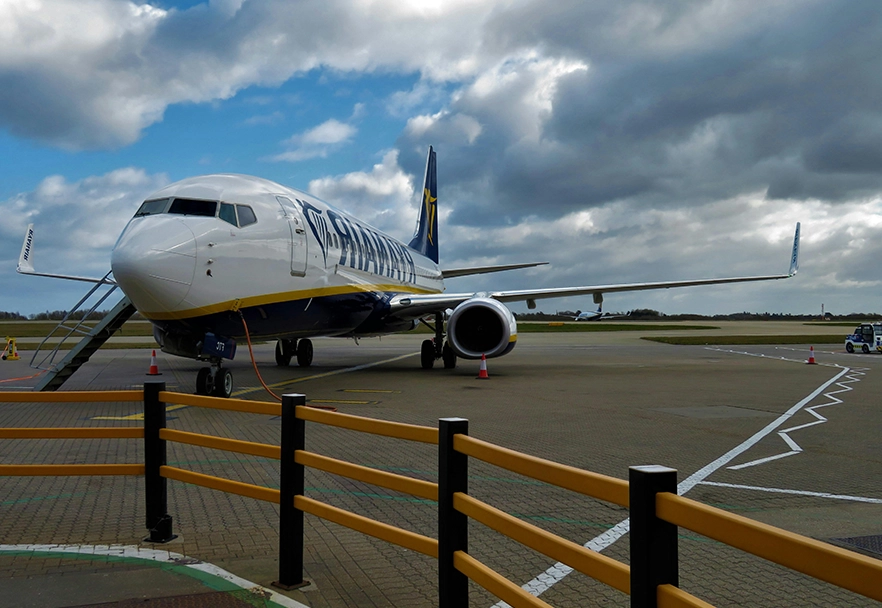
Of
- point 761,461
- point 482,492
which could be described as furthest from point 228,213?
point 761,461

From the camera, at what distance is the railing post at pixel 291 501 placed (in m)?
3.85

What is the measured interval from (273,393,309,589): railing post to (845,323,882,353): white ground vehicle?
31.2 metres

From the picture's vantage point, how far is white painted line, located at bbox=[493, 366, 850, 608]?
12.7 ft

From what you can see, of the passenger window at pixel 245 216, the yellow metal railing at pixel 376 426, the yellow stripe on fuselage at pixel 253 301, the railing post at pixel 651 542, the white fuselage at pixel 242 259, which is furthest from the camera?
the passenger window at pixel 245 216

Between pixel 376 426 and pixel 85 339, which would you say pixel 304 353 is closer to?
pixel 85 339

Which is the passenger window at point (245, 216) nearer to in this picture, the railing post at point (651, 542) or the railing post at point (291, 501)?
the railing post at point (291, 501)

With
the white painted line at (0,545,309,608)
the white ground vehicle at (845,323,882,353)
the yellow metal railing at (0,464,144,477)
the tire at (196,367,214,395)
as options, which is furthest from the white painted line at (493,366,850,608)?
the white ground vehicle at (845,323,882,353)

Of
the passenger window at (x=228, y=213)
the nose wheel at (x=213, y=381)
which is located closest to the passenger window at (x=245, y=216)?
the passenger window at (x=228, y=213)

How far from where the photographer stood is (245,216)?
11773 millimetres

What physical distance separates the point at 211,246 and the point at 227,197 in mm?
1280

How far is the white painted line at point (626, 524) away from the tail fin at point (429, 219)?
1760cm

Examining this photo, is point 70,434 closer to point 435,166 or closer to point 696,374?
point 696,374

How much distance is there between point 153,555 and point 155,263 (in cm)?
631

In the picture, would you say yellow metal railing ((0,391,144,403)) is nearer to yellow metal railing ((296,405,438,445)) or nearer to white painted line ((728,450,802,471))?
yellow metal railing ((296,405,438,445))
